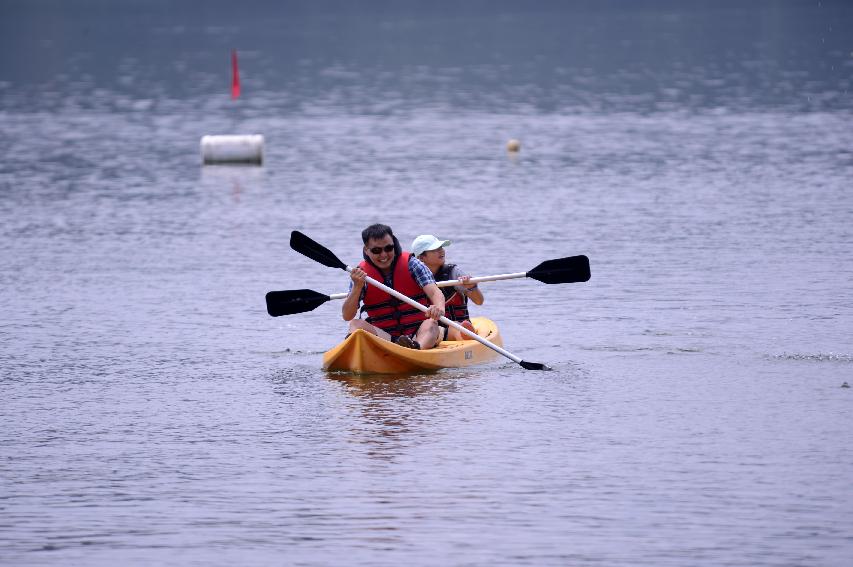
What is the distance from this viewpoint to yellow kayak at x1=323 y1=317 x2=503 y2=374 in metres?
16.2

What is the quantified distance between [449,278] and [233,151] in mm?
19712

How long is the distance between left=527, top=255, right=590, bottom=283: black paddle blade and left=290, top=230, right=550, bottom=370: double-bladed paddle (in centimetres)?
118

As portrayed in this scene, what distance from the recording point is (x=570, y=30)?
104 metres

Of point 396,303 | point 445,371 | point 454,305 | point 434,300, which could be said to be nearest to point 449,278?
point 454,305

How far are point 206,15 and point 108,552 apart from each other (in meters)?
123

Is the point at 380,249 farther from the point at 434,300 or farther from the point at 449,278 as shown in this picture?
the point at 449,278

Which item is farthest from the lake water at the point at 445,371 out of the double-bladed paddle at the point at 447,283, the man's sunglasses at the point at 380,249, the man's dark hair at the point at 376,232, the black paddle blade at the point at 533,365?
the man's dark hair at the point at 376,232

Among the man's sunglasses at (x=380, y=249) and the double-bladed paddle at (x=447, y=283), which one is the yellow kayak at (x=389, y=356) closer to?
the double-bladed paddle at (x=447, y=283)

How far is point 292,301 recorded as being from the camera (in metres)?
17.4

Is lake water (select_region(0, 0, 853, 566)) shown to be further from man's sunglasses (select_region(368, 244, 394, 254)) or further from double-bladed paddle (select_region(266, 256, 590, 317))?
man's sunglasses (select_region(368, 244, 394, 254))

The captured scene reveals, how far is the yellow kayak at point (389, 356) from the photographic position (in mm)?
16172

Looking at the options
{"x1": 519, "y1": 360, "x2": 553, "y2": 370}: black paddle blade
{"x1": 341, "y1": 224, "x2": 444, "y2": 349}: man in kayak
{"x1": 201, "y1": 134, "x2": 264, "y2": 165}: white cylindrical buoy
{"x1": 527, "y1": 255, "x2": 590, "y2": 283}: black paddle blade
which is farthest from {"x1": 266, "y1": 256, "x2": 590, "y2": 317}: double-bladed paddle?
{"x1": 201, "y1": 134, "x2": 264, "y2": 165}: white cylindrical buoy

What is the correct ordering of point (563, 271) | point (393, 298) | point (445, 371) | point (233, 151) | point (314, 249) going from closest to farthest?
point (445, 371) < point (393, 298) < point (314, 249) < point (563, 271) < point (233, 151)

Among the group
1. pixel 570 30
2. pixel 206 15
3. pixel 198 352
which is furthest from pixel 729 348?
pixel 206 15
